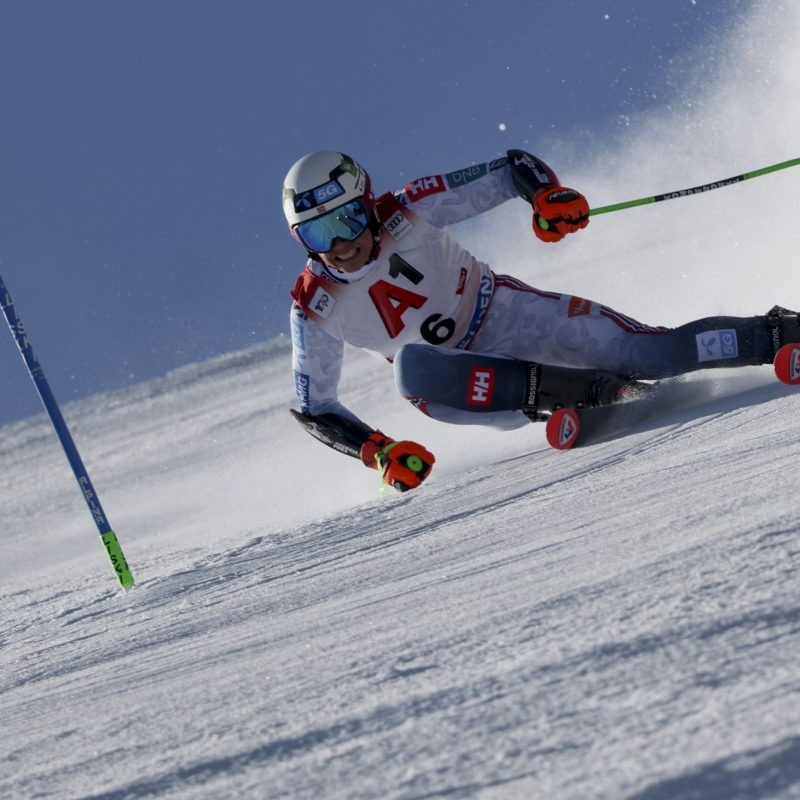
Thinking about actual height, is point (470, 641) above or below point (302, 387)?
below

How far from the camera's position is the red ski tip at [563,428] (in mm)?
3734

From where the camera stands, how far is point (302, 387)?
14.6ft

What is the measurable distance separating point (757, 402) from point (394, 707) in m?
2.22

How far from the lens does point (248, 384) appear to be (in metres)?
19.8

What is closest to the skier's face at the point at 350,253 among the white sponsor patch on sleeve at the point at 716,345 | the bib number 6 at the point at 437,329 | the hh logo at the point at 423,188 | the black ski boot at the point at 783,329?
the hh logo at the point at 423,188

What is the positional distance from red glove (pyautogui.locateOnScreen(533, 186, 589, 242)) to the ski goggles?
635 millimetres

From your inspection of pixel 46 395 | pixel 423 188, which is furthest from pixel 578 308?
pixel 46 395

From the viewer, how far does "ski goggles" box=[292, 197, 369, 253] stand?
4.00 meters

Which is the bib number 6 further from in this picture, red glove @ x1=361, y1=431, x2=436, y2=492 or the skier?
red glove @ x1=361, y1=431, x2=436, y2=492

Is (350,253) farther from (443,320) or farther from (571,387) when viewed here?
(571,387)

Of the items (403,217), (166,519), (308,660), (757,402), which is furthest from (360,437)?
(308,660)

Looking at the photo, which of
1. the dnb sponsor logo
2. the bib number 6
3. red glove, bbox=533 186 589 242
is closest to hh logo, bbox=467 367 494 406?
the bib number 6

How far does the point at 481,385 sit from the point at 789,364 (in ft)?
3.50

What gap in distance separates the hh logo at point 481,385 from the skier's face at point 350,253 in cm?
58
